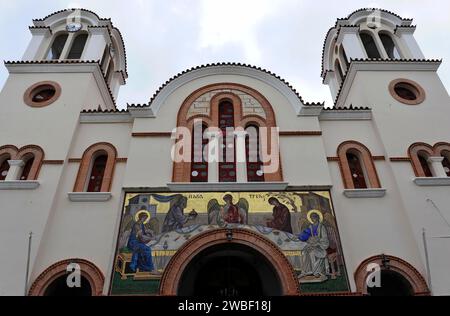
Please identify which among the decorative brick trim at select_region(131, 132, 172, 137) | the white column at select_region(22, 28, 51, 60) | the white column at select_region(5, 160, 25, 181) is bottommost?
the white column at select_region(5, 160, 25, 181)

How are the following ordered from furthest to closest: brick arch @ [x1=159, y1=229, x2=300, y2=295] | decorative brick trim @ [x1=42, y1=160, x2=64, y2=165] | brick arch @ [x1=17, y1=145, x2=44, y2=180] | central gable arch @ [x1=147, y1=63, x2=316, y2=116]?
1. central gable arch @ [x1=147, y1=63, x2=316, y2=116]
2. decorative brick trim @ [x1=42, y1=160, x2=64, y2=165]
3. brick arch @ [x1=17, y1=145, x2=44, y2=180]
4. brick arch @ [x1=159, y1=229, x2=300, y2=295]

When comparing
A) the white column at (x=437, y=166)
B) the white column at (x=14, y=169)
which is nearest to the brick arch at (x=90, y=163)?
the white column at (x=14, y=169)

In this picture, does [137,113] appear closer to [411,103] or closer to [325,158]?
[325,158]

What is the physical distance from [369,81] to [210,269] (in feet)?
30.0

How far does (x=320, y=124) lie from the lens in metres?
13.0

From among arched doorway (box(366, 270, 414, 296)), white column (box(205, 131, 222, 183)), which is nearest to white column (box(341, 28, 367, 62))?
white column (box(205, 131, 222, 183))

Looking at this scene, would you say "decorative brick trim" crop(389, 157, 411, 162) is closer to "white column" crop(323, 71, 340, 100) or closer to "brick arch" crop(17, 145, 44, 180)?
"white column" crop(323, 71, 340, 100)

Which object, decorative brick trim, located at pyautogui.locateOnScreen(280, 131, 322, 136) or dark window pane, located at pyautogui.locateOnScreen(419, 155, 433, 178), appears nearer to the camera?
dark window pane, located at pyautogui.locateOnScreen(419, 155, 433, 178)

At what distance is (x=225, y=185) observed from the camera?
35.9ft

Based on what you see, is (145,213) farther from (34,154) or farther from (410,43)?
(410,43)

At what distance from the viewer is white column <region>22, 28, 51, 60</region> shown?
15.2m

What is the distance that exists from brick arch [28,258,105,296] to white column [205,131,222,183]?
4089 mm

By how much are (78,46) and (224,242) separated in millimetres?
12008

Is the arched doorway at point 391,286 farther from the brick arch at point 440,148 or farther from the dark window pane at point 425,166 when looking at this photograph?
the brick arch at point 440,148
